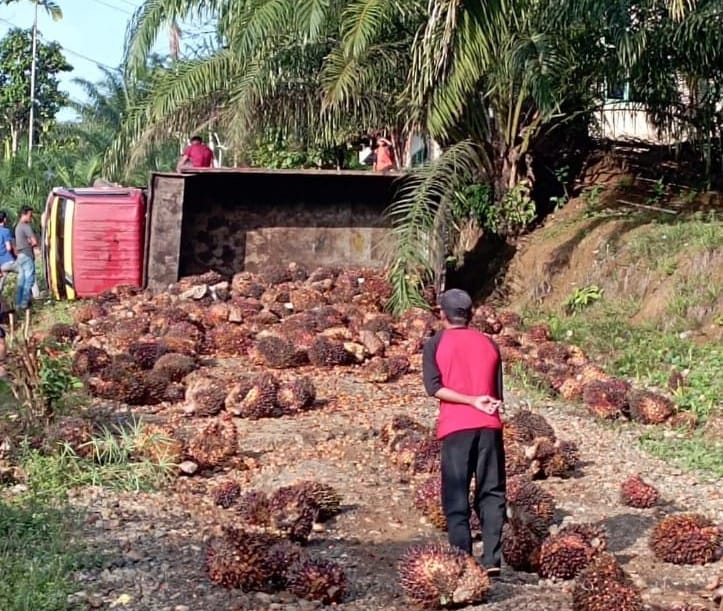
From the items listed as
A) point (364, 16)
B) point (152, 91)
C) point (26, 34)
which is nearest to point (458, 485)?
point (364, 16)

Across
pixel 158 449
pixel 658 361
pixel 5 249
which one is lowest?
pixel 158 449

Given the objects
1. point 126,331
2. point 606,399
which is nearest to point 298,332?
point 126,331

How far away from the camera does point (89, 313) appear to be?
13.0 meters

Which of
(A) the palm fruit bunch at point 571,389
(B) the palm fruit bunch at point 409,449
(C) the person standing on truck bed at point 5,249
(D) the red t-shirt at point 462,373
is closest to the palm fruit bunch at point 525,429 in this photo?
(B) the palm fruit bunch at point 409,449

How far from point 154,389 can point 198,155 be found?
7756 mm

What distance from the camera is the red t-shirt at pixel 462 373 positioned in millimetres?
5031

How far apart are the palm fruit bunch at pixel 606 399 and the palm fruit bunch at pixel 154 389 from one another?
3.47 m

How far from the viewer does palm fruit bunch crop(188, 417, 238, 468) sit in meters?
7.13

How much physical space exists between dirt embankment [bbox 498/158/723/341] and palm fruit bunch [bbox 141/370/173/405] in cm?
506

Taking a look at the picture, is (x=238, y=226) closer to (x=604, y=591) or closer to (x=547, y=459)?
(x=547, y=459)

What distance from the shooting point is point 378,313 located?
12211 mm

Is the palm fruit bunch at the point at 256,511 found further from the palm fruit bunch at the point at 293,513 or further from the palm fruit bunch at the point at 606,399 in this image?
the palm fruit bunch at the point at 606,399

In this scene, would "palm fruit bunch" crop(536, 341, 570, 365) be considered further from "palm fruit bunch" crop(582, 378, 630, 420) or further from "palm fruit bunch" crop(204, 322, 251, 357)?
"palm fruit bunch" crop(204, 322, 251, 357)

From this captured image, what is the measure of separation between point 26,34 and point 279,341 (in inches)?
1390
